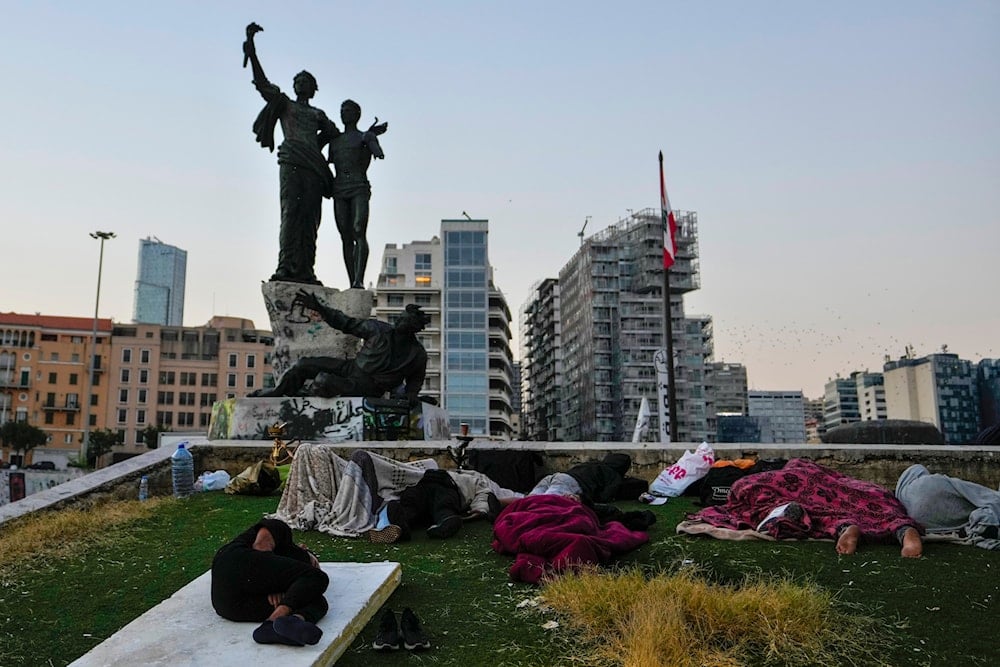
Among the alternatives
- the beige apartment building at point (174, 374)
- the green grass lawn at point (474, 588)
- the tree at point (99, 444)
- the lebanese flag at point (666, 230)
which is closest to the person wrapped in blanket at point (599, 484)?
the green grass lawn at point (474, 588)

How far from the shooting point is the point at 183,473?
945 cm

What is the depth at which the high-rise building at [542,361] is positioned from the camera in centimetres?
9931

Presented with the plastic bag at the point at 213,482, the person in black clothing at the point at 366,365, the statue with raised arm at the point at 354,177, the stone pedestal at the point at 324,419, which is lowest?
the plastic bag at the point at 213,482

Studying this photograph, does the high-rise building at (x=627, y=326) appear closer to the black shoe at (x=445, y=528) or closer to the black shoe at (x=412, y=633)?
the black shoe at (x=445, y=528)

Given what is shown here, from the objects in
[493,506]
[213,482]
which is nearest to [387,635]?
[493,506]

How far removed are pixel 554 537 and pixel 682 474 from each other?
12.7 feet

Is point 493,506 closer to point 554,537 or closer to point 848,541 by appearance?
point 554,537

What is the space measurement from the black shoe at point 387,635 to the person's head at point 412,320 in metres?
7.46

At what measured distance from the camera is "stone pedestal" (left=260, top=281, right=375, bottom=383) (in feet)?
44.1

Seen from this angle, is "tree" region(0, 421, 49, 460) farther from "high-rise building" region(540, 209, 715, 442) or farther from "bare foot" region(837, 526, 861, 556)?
"bare foot" region(837, 526, 861, 556)

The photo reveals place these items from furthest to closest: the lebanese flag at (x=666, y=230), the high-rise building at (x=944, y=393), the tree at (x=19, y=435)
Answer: the high-rise building at (x=944, y=393) < the tree at (x=19, y=435) < the lebanese flag at (x=666, y=230)

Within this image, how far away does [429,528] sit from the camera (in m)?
6.87

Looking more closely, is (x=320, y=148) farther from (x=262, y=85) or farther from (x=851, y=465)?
(x=851, y=465)

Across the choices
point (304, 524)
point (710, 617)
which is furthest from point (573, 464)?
point (710, 617)
